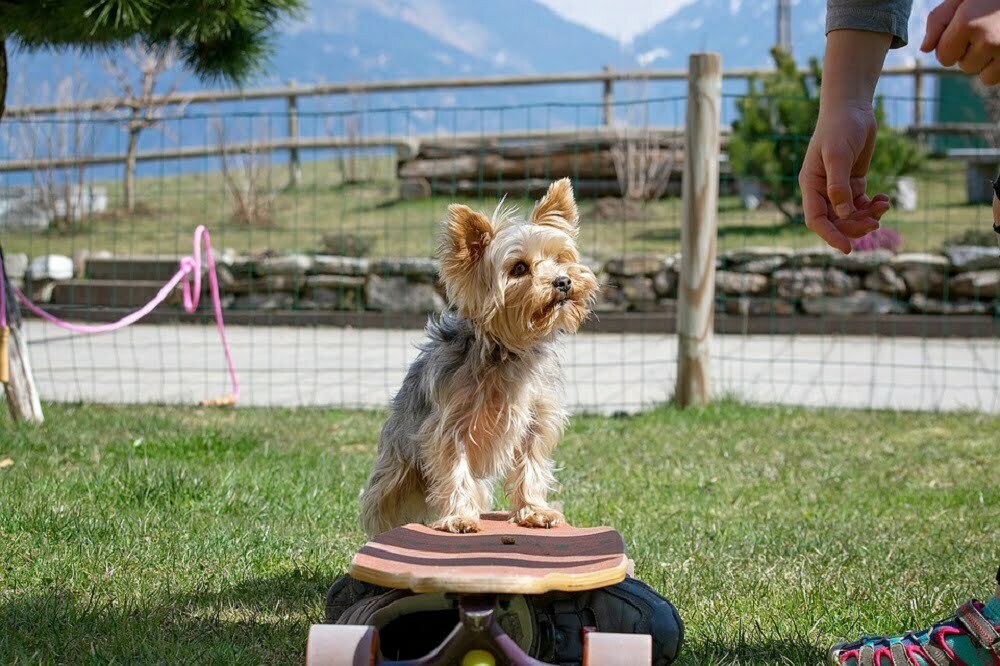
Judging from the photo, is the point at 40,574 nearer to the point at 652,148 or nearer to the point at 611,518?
the point at 611,518

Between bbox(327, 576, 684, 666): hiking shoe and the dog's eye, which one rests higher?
the dog's eye

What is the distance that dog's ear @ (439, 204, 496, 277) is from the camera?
3.05 metres

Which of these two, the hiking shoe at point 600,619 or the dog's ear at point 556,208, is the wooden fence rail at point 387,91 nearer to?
the dog's ear at point 556,208

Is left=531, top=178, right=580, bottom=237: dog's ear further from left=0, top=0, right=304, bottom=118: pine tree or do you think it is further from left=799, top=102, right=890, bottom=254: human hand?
left=0, top=0, right=304, bottom=118: pine tree

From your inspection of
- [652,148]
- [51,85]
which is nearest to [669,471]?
[652,148]

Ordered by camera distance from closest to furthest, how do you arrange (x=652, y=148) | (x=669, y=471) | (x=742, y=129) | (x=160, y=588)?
(x=160, y=588), (x=669, y=471), (x=742, y=129), (x=652, y=148)

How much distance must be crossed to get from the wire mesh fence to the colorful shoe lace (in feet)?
14.6

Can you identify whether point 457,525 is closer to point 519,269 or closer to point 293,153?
point 519,269

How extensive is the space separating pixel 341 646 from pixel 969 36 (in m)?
1.67

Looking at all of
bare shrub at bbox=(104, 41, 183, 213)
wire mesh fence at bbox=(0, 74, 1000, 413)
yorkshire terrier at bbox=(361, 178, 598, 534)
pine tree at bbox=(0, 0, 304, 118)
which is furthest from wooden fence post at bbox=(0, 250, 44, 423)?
bare shrub at bbox=(104, 41, 183, 213)

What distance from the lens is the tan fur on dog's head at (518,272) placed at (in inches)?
119

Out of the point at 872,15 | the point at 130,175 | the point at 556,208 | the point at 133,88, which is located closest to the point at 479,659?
the point at 556,208

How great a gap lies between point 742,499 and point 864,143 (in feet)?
8.20

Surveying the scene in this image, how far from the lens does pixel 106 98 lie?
16.1m
